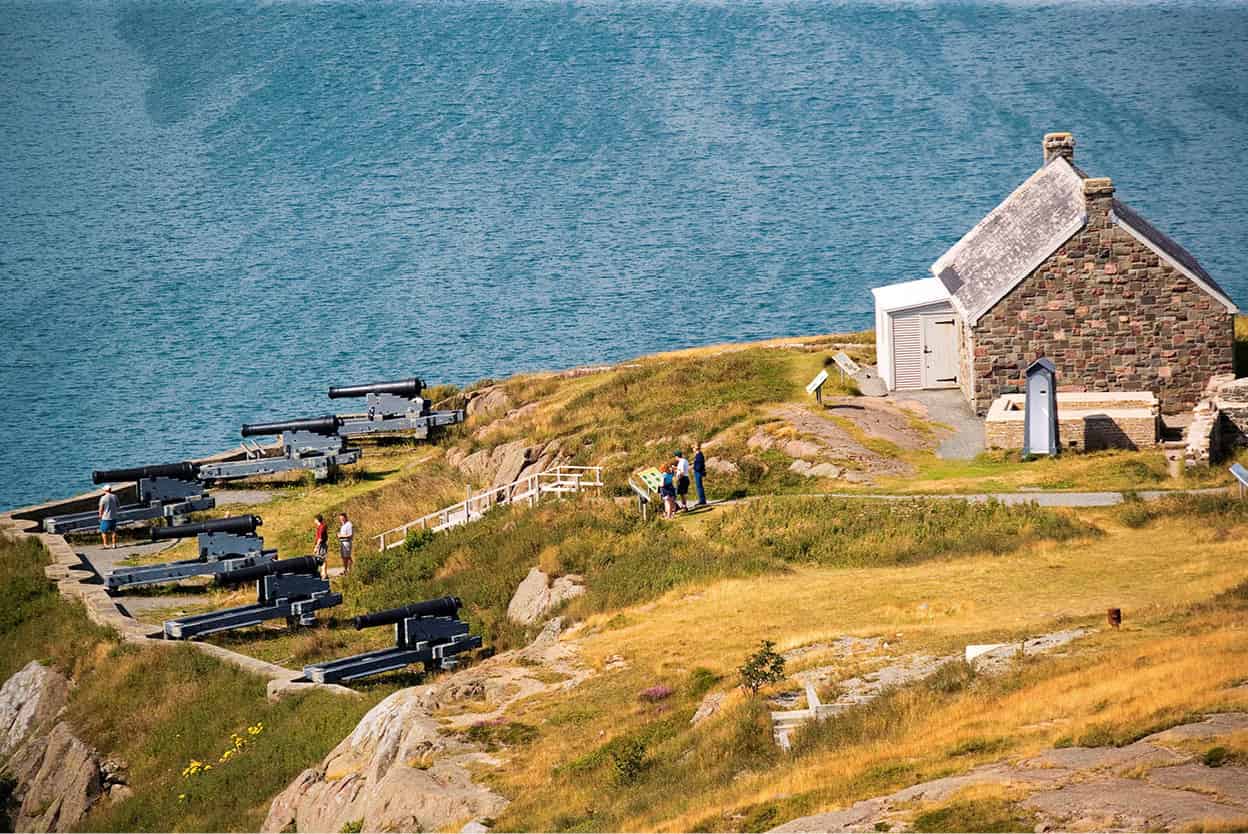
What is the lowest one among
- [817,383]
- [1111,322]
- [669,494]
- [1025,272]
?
[669,494]

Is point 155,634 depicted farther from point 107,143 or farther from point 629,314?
point 107,143

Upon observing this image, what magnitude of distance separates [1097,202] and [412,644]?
1844 cm

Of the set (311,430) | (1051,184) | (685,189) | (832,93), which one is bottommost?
(311,430)

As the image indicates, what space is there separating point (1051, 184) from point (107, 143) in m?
110

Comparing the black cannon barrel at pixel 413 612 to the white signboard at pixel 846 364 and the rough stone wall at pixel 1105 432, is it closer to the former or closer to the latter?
the rough stone wall at pixel 1105 432

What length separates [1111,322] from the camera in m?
39.4

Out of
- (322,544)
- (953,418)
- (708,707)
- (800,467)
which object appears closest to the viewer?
(708,707)

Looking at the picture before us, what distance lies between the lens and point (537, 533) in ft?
120

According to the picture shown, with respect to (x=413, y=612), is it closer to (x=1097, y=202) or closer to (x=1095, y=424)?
(x=1095, y=424)

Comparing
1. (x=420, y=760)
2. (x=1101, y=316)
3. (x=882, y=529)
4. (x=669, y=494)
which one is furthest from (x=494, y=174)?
(x=420, y=760)

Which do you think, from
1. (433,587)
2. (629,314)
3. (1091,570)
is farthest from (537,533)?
(629,314)

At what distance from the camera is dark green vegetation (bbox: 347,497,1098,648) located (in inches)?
1208

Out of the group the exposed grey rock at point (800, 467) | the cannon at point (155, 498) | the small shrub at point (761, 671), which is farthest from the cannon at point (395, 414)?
the small shrub at point (761, 671)

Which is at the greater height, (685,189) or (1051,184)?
(685,189)
